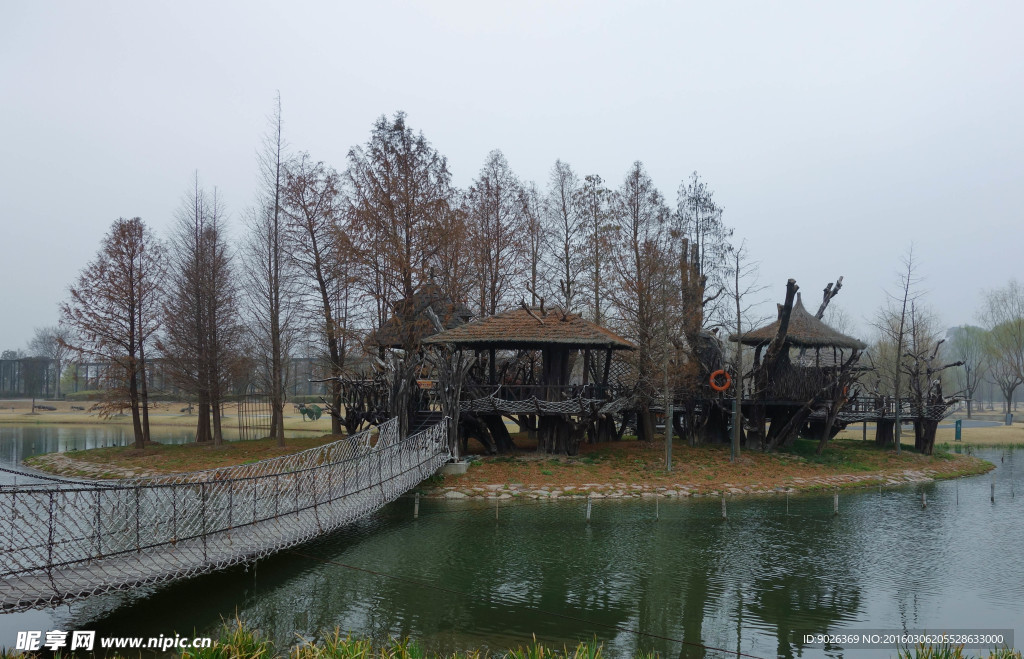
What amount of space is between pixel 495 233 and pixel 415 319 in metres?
7.18

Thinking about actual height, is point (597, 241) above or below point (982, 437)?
above

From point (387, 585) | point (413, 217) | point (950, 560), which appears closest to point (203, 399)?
point (413, 217)

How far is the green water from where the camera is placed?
9.84 m

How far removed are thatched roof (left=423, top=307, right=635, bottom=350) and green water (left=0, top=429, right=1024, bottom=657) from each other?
5.63 metres

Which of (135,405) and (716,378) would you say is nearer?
(716,378)

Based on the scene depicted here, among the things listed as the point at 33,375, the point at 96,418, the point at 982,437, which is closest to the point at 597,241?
the point at 982,437

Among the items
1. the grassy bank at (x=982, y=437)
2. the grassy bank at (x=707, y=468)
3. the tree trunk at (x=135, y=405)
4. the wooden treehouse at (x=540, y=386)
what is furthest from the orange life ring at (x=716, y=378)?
the tree trunk at (x=135, y=405)

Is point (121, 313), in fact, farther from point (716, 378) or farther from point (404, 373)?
point (716, 378)

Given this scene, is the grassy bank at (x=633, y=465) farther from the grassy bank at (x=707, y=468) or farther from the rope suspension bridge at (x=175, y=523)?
the rope suspension bridge at (x=175, y=523)

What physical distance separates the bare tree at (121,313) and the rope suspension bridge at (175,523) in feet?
45.7

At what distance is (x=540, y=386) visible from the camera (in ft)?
72.9

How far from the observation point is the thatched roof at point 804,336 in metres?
26.2

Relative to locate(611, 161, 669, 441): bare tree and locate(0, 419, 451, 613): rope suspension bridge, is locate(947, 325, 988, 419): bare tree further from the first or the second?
locate(0, 419, 451, 613): rope suspension bridge

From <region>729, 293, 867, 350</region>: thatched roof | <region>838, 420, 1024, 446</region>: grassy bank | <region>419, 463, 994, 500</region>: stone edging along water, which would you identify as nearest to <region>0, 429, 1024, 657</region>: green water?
<region>419, 463, 994, 500</region>: stone edging along water
